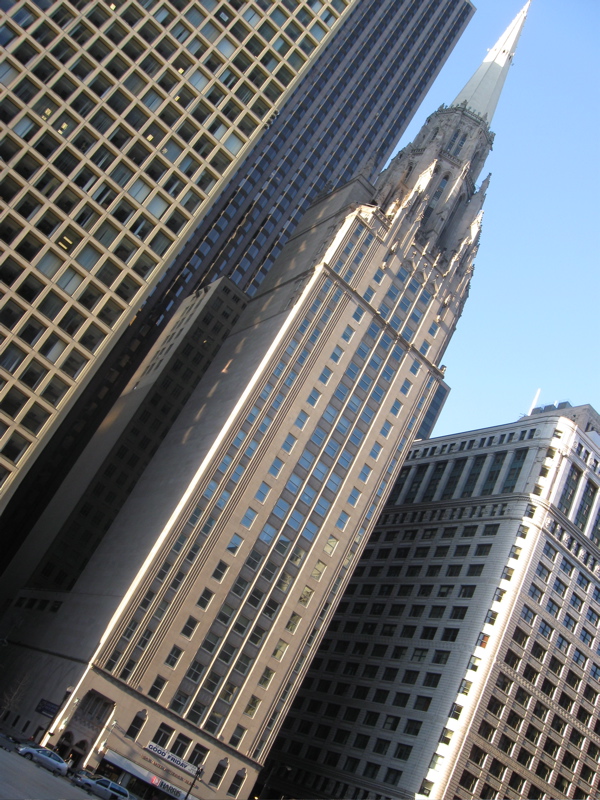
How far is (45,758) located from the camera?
7362cm

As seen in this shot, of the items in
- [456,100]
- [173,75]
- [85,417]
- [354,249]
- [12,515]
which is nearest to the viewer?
[173,75]

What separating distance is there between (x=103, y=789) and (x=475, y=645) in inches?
2329

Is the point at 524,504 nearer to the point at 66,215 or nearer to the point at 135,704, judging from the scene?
the point at 135,704

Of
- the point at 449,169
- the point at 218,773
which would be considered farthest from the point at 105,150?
the point at 449,169

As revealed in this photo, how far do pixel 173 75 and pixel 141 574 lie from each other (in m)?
52.7

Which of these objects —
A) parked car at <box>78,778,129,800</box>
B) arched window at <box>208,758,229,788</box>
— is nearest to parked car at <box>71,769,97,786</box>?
parked car at <box>78,778,129,800</box>

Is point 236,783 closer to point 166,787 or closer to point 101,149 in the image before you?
point 166,787

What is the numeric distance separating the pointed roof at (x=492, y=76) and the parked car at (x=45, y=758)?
135570 millimetres

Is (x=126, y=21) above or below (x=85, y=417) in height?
above

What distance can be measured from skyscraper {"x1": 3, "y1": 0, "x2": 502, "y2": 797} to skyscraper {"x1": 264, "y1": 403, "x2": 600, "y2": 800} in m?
21.1

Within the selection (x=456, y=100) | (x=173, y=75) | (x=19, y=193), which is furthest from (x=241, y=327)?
(x=456, y=100)

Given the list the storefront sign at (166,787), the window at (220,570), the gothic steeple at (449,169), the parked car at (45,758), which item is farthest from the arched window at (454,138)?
the parked car at (45,758)

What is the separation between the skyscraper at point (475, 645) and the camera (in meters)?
113

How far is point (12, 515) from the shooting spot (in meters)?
150
